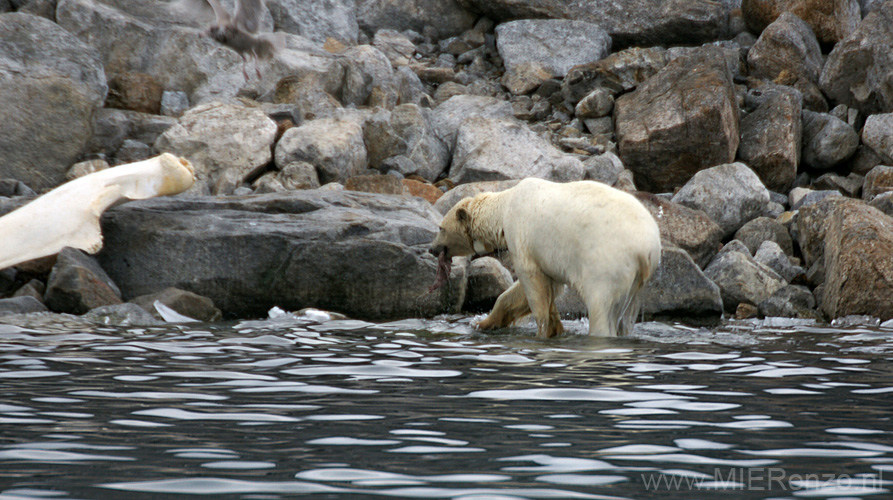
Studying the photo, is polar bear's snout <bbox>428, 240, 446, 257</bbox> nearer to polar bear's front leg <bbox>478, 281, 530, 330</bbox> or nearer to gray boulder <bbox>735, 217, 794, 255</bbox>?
polar bear's front leg <bbox>478, 281, 530, 330</bbox>

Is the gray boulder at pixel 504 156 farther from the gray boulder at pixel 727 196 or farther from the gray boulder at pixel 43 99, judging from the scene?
the gray boulder at pixel 43 99

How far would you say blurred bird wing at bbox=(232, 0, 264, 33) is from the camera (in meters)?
9.40

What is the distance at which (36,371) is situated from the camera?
5148 mm

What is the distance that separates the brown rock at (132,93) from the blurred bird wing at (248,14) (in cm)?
731

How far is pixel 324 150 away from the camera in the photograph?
14.6m

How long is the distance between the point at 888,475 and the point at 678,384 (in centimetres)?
193

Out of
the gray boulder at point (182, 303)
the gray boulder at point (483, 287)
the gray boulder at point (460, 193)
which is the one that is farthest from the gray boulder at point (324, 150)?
the gray boulder at point (182, 303)

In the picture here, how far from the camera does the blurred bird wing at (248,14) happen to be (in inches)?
370

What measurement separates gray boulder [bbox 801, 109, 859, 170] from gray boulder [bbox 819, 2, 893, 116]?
1.10 m

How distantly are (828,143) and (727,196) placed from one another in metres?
4.50

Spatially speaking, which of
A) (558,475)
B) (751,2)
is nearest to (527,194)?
(558,475)

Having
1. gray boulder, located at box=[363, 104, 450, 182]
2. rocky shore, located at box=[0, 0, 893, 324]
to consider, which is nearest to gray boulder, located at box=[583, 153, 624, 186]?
rocky shore, located at box=[0, 0, 893, 324]

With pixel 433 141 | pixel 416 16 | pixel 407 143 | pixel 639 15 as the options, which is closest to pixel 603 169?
pixel 433 141

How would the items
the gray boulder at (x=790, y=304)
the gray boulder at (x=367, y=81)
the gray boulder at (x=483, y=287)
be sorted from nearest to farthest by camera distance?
1. the gray boulder at (x=790, y=304)
2. the gray boulder at (x=483, y=287)
3. the gray boulder at (x=367, y=81)
